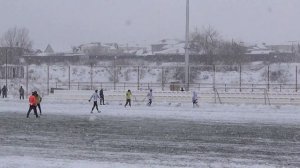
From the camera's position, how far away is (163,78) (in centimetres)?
5756

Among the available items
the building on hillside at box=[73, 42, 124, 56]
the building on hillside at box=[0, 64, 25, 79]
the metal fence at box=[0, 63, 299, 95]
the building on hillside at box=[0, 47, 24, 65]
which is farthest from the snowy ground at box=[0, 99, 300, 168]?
the building on hillside at box=[73, 42, 124, 56]

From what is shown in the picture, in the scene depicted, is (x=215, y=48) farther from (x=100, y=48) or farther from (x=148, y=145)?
(x=148, y=145)

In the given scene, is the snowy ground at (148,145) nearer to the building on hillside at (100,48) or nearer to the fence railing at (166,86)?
the fence railing at (166,86)

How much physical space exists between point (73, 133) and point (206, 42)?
70.0 metres

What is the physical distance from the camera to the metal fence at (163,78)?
54062 millimetres

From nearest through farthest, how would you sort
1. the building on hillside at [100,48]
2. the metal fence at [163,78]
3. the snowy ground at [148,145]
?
the snowy ground at [148,145] → the metal fence at [163,78] → the building on hillside at [100,48]

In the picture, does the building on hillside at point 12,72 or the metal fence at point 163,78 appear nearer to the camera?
the metal fence at point 163,78

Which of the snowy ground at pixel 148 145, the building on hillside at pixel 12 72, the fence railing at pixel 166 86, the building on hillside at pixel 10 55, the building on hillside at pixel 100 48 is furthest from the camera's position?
the building on hillside at pixel 100 48

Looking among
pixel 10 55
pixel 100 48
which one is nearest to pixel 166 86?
pixel 10 55

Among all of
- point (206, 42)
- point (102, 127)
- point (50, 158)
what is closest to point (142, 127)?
point (102, 127)

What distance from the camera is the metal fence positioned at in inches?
2128

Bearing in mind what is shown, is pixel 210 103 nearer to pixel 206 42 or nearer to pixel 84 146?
pixel 84 146

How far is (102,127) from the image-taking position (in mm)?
22750

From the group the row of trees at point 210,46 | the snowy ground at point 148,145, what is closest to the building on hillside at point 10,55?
the row of trees at point 210,46
